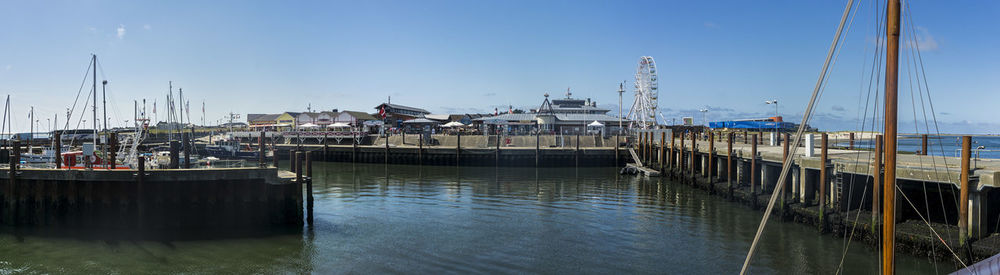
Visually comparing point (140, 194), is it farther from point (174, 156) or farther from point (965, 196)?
point (965, 196)

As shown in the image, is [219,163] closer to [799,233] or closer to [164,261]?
[164,261]

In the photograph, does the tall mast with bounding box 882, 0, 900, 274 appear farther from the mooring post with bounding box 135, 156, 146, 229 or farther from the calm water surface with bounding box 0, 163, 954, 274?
the mooring post with bounding box 135, 156, 146, 229

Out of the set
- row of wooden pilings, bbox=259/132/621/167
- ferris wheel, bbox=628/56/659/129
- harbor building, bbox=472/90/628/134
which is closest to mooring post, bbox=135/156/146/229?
row of wooden pilings, bbox=259/132/621/167

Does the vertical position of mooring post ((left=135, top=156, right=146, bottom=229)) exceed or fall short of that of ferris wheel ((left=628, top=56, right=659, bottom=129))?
it falls short

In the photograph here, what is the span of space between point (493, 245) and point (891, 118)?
1333cm

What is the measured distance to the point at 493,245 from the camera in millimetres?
19984

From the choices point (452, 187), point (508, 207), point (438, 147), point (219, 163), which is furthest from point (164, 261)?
point (438, 147)

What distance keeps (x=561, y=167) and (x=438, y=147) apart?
1320cm

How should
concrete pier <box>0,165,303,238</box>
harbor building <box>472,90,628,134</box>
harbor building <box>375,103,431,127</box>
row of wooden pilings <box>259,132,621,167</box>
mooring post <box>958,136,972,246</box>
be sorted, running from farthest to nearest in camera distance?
harbor building <box>375,103,431,127</box>, harbor building <box>472,90,628,134</box>, row of wooden pilings <box>259,132,621,167</box>, concrete pier <box>0,165,303,238</box>, mooring post <box>958,136,972,246</box>

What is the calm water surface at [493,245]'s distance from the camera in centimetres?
1703

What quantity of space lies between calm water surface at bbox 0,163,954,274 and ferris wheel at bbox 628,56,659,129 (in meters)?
51.3

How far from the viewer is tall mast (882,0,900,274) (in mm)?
9391

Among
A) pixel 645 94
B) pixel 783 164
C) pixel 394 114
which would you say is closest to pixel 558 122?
pixel 645 94

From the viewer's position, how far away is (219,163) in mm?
22297
